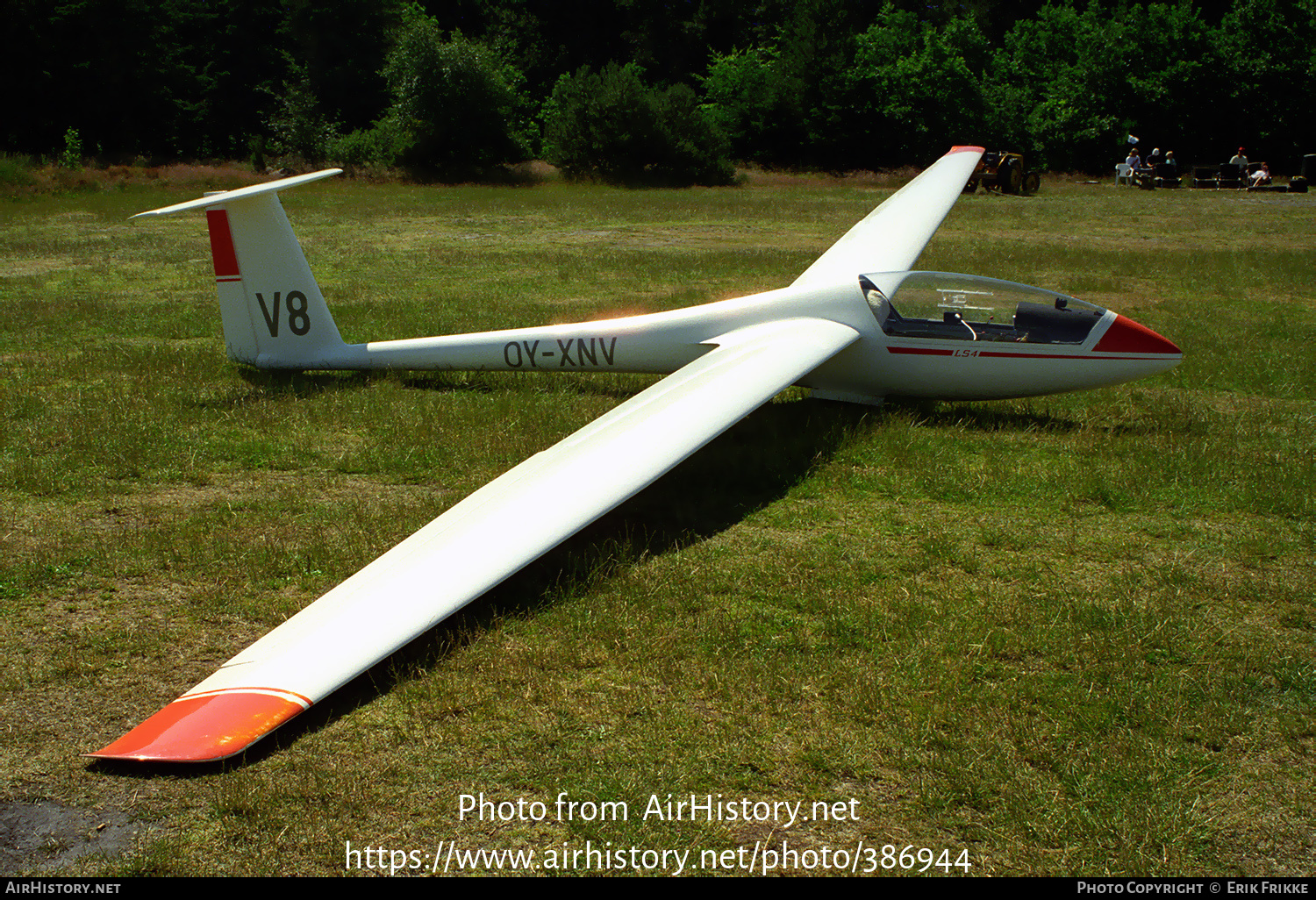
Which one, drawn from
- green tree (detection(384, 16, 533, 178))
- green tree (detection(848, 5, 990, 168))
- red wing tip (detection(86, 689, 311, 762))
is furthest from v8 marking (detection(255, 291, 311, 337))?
green tree (detection(848, 5, 990, 168))

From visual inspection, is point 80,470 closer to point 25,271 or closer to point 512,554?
point 512,554

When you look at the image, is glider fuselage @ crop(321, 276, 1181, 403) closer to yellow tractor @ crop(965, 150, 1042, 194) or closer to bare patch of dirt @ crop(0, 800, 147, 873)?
bare patch of dirt @ crop(0, 800, 147, 873)

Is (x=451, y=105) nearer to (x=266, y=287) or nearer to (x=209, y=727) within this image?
(x=266, y=287)

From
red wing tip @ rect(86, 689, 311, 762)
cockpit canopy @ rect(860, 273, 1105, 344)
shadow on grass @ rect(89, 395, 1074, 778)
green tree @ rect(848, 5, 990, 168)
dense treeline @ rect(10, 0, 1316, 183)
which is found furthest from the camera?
green tree @ rect(848, 5, 990, 168)

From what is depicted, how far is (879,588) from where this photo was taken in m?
5.59

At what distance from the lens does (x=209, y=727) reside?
388cm

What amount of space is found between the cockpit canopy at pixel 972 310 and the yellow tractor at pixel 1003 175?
28.5 metres

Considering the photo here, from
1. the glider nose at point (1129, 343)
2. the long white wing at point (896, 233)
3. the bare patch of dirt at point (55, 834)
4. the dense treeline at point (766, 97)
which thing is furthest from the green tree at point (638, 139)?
the bare patch of dirt at point (55, 834)

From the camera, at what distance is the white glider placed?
4.19 m

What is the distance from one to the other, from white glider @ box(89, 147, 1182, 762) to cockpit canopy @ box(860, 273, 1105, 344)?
0.06ft

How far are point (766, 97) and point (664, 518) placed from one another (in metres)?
50.1

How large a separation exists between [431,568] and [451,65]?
49432 mm

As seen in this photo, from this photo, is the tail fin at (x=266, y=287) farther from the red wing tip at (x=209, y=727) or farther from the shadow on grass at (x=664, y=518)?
the red wing tip at (x=209, y=727)

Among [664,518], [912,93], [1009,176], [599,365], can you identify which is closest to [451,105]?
[912,93]
